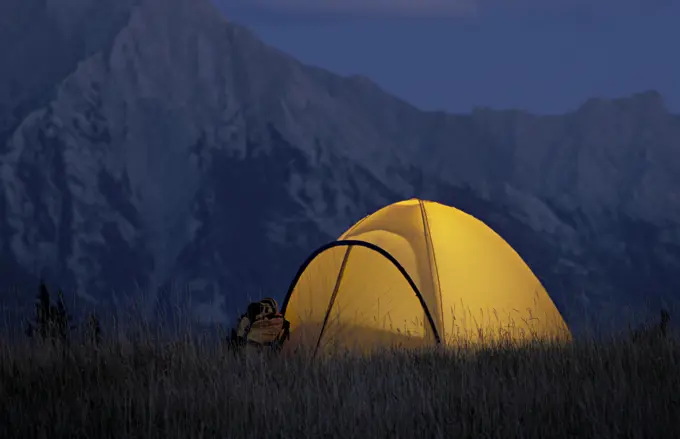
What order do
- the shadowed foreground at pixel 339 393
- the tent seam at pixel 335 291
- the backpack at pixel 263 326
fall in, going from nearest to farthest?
the shadowed foreground at pixel 339 393, the backpack at pixel 263 326, the tent seam at pixel 335 291

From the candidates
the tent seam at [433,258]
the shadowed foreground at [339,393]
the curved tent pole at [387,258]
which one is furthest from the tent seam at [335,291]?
the shadowed foreground at [339,393]

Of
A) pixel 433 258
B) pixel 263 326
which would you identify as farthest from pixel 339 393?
pixel 433 258

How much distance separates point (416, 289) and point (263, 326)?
5.34 ft

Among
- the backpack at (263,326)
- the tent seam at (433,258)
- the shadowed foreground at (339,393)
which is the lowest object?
the shadowed foreground at (339,393)

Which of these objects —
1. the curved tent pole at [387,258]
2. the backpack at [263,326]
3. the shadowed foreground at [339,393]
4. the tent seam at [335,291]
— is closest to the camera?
the shadowed foreground at [339,393]

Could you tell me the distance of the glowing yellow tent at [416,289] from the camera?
9898mm

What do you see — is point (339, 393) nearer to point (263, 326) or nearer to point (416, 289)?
point (263, 326)

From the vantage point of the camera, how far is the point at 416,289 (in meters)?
9.92

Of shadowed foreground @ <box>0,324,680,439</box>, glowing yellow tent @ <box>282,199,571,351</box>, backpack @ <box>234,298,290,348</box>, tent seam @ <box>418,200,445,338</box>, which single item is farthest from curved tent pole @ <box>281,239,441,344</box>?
shadowed foreground @ <box>0,324,680,439</box>

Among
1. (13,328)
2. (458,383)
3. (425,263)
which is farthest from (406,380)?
(13,328)

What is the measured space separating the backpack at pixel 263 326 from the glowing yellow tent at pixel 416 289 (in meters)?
0.37

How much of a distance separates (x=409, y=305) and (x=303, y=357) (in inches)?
80.4

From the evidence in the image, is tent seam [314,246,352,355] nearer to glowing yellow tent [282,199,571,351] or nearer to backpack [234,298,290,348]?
glowing yellow tent [282,199,571,351]

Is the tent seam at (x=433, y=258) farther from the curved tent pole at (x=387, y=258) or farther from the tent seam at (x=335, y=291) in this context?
the tent seam at (x=335, y=291)
